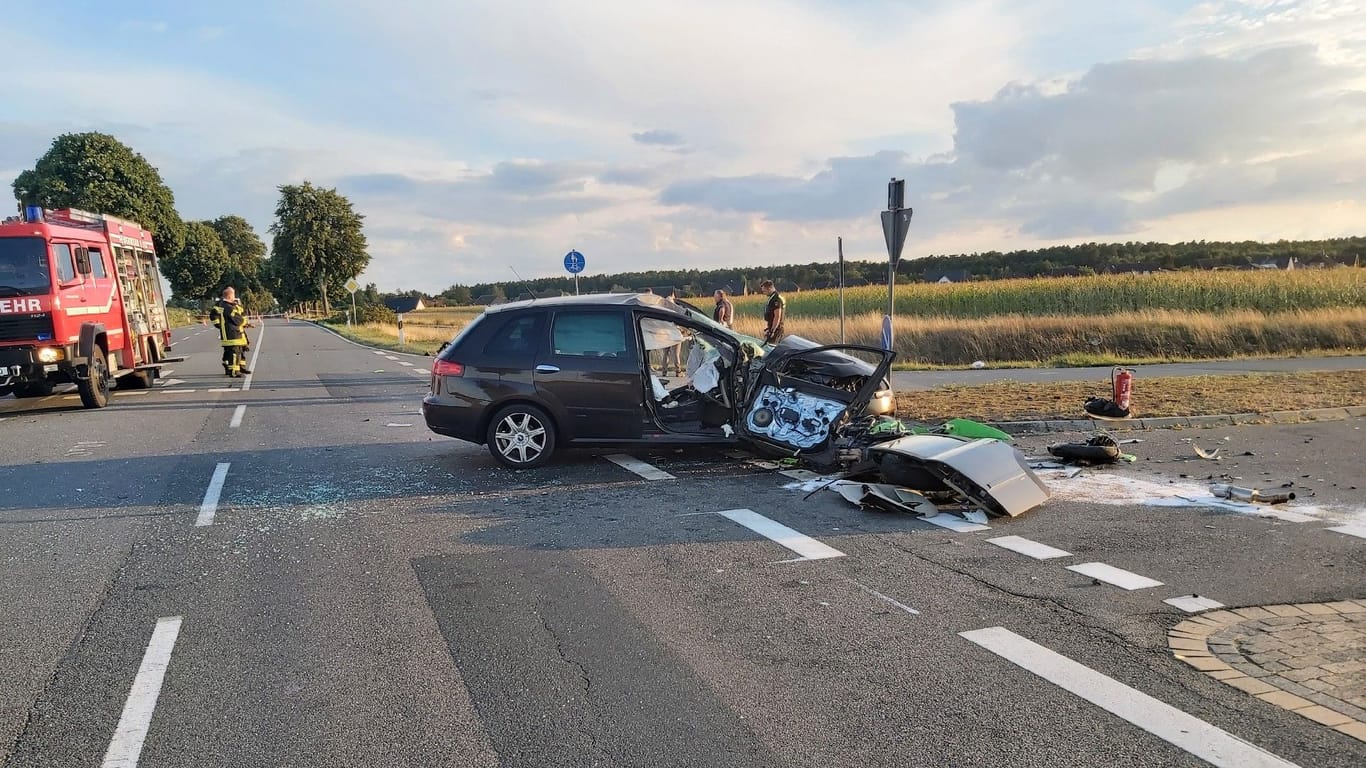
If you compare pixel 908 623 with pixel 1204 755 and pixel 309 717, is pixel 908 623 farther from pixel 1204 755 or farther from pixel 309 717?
pixel 309 717

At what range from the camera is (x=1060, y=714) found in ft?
11.3

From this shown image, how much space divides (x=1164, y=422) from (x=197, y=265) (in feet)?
266

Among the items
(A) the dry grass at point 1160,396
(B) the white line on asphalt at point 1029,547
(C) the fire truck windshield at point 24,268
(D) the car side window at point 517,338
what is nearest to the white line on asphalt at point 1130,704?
(B) the white line on asphalt at point 1029,547

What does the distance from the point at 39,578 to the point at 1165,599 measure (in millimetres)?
6611

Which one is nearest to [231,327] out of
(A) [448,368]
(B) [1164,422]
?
(A) [448,368]

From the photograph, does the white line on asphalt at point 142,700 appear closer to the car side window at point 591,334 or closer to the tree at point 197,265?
the car side window at point 591,334

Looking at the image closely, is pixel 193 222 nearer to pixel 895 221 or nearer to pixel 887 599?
pixel 895 221

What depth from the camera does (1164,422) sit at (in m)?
10.4

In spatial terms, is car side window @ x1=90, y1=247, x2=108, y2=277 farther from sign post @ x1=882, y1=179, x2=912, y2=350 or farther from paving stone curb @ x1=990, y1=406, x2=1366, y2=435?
paving stone curb @ x1=990, y1=406, x2=1366, y2=435

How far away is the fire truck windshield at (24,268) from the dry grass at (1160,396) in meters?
12.8

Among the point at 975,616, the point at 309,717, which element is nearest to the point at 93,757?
the point at 309,717

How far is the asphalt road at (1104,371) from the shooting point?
15.6 metres

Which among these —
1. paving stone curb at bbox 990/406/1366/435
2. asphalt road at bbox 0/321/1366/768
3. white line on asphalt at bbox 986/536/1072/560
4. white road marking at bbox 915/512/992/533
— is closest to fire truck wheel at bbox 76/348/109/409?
asphalt road at bbox 0/321/1366/768

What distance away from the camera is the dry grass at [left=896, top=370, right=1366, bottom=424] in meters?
11.1
